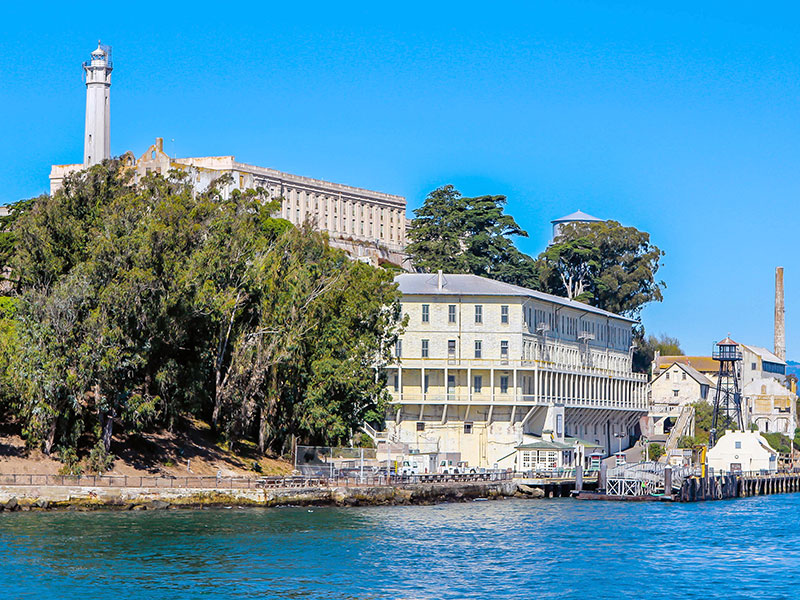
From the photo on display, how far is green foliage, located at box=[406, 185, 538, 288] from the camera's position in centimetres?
12588

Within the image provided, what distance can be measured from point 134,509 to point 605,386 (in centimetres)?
5624

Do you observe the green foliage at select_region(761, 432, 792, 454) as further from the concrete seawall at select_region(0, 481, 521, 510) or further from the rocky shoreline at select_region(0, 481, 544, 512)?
the concrete seawall at select_region(0, 481, 521, 510)

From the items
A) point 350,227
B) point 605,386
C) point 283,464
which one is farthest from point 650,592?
point 350,227

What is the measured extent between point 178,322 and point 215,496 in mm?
8147

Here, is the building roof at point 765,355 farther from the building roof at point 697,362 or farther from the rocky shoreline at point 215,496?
the rocky shoreline at point 215,496

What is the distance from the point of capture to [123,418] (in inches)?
2457

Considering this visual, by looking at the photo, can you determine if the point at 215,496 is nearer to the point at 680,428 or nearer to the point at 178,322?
the point at 178,322

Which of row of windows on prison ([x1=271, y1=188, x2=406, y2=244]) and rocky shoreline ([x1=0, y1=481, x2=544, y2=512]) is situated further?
row of windows on prison ([x1=271, y1=188, x2=406, y2=244])

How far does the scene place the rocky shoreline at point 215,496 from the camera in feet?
192

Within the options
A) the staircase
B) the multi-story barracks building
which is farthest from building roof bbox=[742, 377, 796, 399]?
the multi-story barracks building

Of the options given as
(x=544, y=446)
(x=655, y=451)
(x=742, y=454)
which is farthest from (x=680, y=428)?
(x=544, y=446)

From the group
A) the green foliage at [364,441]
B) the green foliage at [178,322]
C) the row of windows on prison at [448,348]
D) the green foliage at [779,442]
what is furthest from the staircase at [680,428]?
the green foliage at [178,322]

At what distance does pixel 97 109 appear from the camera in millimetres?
143000

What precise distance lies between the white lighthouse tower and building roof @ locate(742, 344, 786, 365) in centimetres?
7167
